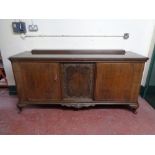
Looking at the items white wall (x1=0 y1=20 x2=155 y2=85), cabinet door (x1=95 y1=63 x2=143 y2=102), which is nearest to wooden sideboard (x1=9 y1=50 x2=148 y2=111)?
cabinet door (x1=95 y1=63 x2=143 y2=102)

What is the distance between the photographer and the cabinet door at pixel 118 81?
66.0 inches

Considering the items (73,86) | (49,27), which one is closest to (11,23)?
(49,27)

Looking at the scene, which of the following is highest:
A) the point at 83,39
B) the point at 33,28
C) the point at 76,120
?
the point at 33,28

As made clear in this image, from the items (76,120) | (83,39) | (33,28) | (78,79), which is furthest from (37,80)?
(83,39)

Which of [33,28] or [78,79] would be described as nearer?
[78,79]

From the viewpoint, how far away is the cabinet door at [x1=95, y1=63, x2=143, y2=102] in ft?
5.50

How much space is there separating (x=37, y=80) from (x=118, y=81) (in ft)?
3.43

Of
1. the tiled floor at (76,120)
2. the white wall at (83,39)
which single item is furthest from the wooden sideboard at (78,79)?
the white wall at (83,39)

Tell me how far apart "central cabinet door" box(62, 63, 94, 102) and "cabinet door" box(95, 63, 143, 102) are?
10 cm

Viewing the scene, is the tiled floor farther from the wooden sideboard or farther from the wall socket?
the wall socket

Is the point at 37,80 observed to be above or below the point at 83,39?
below

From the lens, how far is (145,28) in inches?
81.9

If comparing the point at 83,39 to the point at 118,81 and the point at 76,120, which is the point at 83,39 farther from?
the point at 76,120

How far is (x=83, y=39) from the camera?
2135 mm
